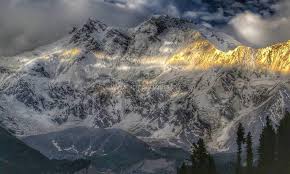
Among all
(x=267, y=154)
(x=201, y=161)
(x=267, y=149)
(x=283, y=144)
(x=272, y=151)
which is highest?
(x=283, y=144)

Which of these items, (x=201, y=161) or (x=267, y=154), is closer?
(x=201, y=161)

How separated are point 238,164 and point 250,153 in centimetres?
430

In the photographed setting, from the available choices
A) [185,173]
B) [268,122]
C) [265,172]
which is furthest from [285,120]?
[185,173]

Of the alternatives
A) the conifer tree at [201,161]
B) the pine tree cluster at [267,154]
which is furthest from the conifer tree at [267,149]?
the conifer tree at [201,161]

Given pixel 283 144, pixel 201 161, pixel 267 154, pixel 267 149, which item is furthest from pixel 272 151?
pixel 201 161

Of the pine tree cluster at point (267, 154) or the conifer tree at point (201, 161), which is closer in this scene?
the pine tree cluster at point (267, 154)

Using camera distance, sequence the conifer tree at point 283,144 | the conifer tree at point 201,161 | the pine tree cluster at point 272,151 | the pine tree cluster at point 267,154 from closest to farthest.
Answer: the conifer tree at point 283,144 → the pine tree cluster at point 272,151 → the pine tree cluster at point 267,154 → the conifer tree at point 201,161

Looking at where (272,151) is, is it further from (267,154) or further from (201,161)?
(201,161)

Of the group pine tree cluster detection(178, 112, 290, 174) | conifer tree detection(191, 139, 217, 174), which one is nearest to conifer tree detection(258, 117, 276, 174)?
pine tree cluster detection(178, 112, 290, 174)

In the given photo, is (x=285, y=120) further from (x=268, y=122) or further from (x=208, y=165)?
(x=208, y=165)

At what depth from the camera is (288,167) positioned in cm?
14112

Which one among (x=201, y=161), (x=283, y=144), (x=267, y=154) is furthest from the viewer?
(x=267, y=154)

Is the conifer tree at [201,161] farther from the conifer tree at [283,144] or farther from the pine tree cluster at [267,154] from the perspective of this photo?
the conifer tree at [283,144]

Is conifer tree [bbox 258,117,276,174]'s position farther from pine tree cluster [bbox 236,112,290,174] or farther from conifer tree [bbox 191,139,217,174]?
conifer tree [bbox 191,139,217,174]
